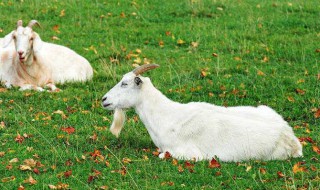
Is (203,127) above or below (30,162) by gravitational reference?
above

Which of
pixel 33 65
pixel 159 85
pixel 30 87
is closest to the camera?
pixel 159 85

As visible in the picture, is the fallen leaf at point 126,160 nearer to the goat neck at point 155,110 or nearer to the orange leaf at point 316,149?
the goat neck at point 155,110

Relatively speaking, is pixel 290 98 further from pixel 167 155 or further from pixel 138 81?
pixel 167 155

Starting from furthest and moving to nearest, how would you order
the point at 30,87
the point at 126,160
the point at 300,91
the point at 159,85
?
the point at 30,87 < the point at 159,85 < the point at 300,91 < the point at 126,160

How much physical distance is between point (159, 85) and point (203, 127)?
361 centimetres

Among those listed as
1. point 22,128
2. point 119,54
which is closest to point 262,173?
point 22,128

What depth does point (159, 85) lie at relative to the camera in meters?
12.5

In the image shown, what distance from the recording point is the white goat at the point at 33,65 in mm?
13039

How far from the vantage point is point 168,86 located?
12391 millimetres

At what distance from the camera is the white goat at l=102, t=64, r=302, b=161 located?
342 inches

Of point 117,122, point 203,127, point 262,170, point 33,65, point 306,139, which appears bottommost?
point 33,65

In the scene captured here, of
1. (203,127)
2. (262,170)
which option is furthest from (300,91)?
(262,170)

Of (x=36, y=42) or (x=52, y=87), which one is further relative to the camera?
(x=36, y=42)

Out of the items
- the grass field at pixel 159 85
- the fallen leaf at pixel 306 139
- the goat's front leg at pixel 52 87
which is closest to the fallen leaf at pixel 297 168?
the grass field at pixel 159 85
